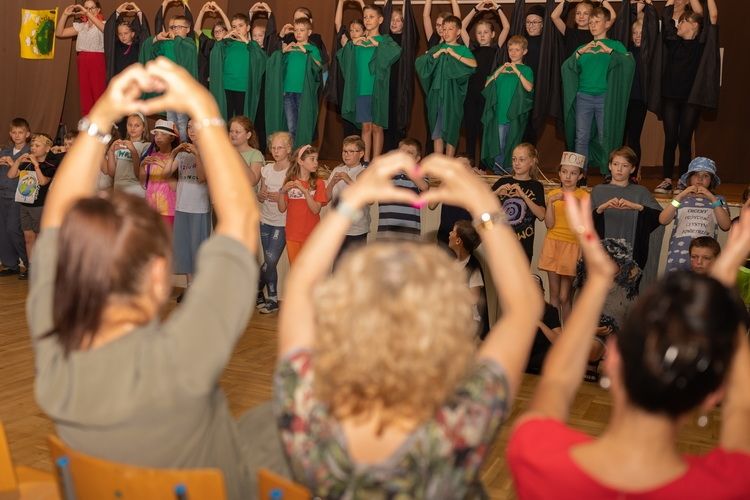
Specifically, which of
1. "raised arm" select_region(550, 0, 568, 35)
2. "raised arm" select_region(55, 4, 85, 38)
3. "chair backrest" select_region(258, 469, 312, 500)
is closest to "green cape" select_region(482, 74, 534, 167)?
"raised arm" select_region(550, 0, 568, 35)

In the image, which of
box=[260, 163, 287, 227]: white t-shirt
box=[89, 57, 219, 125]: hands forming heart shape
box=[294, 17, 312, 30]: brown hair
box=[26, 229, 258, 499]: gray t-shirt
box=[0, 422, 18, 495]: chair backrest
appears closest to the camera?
box=[26, 229, 258, 499]: gray t-shirt

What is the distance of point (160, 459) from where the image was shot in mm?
1267

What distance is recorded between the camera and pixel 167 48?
7176 mm

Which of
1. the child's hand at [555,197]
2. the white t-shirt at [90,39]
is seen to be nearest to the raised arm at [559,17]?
the child's hand at [555,197]

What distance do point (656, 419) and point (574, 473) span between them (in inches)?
5.3

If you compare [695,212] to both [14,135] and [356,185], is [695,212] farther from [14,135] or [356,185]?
[14,135]

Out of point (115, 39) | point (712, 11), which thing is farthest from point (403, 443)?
point (115, 39)

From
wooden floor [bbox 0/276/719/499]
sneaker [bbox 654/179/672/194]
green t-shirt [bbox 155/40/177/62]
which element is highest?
green t-shirt [bbox 155/40/177/62]

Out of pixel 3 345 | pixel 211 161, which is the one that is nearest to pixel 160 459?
pixel 211 161

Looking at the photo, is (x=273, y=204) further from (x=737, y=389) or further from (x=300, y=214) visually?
(x=737, y=389)

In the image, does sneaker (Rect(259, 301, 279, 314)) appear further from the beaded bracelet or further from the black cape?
the beaded bracelet

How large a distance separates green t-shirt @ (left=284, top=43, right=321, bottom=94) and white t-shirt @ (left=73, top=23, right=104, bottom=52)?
214 centimetres

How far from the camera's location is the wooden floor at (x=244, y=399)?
3.03 metres

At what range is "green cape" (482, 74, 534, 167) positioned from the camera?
6129 mm
